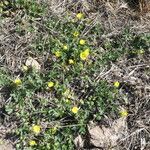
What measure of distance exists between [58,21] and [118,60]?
84 centimetres

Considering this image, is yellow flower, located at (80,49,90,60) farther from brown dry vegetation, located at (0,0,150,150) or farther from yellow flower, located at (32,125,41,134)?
yellow flower, located at (32,125,41,134)

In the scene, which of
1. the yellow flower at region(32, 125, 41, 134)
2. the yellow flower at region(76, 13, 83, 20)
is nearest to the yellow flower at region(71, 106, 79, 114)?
the yellow flower at region(32, 125, 41, 134)

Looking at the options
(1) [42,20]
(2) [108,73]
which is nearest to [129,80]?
(2) [108,73]

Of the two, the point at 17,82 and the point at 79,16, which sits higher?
the point at 79,16

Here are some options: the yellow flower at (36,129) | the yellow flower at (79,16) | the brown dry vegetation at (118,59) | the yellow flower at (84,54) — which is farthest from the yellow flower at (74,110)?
the yellow flower at (79,16)

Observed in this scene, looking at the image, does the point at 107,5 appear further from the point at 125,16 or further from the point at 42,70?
the point at 42,70

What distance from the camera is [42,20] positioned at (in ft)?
14.6

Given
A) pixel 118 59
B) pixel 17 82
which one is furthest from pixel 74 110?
pixel 118 59

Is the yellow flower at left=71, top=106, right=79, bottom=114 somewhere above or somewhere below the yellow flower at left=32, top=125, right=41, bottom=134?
above

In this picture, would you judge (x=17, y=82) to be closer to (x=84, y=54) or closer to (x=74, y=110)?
(x=74, y=110)

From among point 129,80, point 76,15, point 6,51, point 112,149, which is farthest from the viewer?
point 76,15

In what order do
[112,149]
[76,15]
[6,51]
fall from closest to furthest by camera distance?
[112,149] < [6,51] < [76,15]

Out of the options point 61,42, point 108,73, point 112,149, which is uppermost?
point 61,42

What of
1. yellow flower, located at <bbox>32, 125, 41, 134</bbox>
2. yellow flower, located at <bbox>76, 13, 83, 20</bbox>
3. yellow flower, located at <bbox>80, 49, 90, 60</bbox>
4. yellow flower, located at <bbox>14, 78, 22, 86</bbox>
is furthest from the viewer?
yellow flower, located at <bbox>76, 13, 83, 20</bbox>
